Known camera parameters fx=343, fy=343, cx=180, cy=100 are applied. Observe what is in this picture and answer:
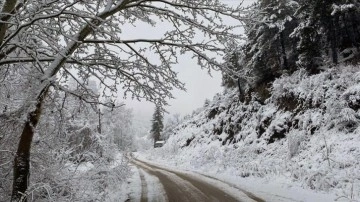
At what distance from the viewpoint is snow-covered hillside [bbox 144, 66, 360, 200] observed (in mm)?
11210

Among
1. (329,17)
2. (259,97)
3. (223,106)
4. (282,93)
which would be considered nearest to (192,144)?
(223,106)

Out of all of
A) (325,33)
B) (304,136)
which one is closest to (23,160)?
(304,136)

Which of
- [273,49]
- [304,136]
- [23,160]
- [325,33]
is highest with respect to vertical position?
[273,49]

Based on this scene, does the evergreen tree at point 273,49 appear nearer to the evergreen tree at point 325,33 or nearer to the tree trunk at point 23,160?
the evergreen tree at point 325,33

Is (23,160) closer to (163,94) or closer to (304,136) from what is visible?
(163,94)

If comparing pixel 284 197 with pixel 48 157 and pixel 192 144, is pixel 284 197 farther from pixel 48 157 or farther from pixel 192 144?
pixel 192 144

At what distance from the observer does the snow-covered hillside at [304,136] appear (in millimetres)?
11210

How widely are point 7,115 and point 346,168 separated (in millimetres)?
9830

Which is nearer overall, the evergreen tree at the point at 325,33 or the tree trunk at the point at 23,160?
the tree trunk at the point at 23,160

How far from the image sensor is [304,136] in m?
16.1

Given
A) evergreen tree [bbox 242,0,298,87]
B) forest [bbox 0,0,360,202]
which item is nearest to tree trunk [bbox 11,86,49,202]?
forest [bbox 0,0,360,202]

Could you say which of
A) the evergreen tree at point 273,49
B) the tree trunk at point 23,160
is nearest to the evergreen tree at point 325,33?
the evergreen tree at point 273,49

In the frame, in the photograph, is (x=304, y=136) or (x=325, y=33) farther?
(x=325, y=33)

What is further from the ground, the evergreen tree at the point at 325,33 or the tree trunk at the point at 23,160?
the evergreen tree at the point at 325,33
